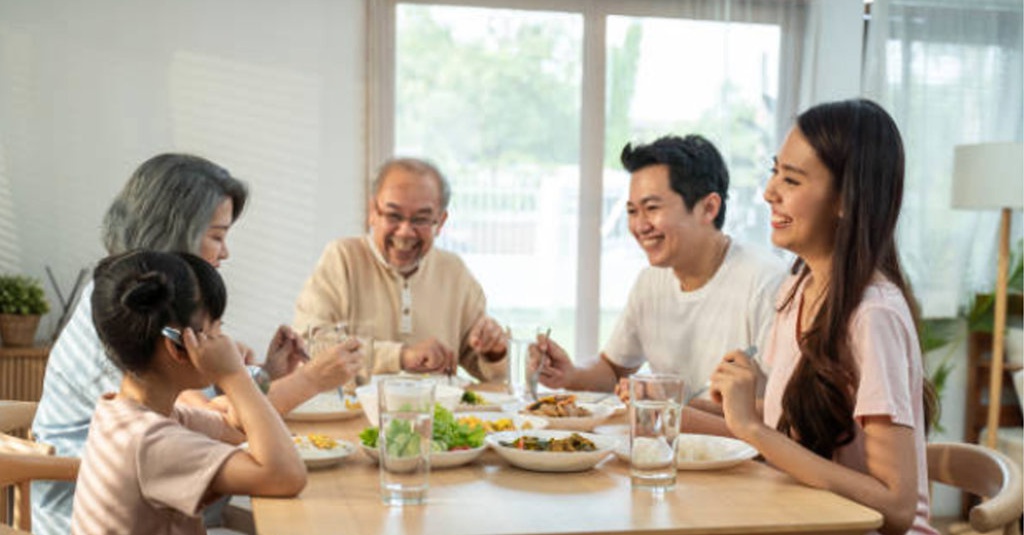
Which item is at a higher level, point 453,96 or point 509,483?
point 453,96

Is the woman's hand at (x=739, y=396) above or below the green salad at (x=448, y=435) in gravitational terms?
above

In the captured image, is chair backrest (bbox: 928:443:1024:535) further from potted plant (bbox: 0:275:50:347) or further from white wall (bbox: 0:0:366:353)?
potted plant (bbox: 0:275:50:347)

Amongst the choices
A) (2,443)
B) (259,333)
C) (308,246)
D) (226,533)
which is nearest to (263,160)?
(308,246)

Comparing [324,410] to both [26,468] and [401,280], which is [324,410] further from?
[401,280]

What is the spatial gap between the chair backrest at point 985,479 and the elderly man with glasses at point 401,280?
1.50 meters

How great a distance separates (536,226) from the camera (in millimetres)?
5188

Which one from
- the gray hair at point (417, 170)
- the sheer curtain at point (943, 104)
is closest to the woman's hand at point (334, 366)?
the gray hair at point (417, 170)

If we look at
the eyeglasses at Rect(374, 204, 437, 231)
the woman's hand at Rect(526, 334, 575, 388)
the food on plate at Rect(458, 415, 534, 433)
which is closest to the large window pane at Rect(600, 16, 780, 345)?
the eyeglasses at Rect(374, 204, 437, 231)

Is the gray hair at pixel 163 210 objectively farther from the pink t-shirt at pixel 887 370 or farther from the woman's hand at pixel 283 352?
the pink t-shirt at pixel 887 370

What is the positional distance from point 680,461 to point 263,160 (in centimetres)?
328

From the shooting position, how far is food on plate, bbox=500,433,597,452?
1.94 meters

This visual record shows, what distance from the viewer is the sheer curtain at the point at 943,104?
5.16m

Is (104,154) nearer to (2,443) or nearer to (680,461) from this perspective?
(2,443)

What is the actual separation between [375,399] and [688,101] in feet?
11.2
